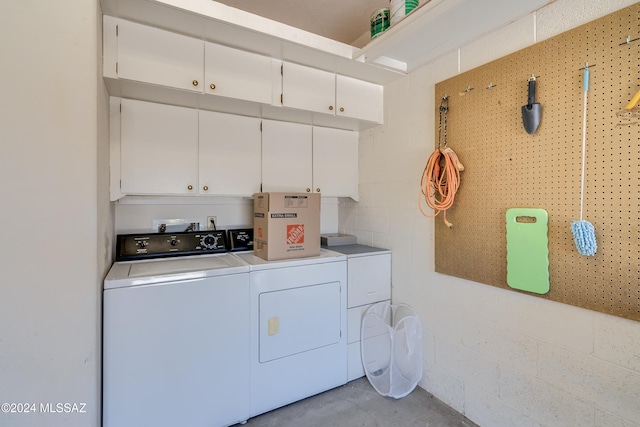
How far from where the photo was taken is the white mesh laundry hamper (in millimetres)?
2145

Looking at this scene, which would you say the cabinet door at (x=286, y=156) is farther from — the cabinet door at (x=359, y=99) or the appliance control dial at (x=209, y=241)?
the appliance control dial at (x=209, y=241)

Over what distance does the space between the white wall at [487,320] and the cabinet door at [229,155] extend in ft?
3.41

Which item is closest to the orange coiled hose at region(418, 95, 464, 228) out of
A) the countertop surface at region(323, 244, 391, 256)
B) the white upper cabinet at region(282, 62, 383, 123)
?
the countertop surface at region(323, 244, 391, 256)

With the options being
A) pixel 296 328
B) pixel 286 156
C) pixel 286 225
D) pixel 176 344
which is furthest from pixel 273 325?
pixel 286 156

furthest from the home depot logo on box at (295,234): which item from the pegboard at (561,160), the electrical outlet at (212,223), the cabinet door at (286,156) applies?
the pegboard at (561,160)

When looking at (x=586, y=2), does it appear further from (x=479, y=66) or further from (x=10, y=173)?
Result: (x=10, y=173)

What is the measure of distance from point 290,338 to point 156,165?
148 cm

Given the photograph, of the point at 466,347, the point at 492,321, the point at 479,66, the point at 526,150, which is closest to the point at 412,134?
the point at 479,66

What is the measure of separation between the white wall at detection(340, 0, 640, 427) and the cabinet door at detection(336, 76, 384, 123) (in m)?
0.09

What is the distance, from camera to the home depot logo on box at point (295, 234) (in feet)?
6.84

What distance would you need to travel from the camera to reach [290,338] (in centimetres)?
197

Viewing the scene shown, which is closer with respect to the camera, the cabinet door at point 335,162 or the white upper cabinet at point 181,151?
the white upper cabinet at point 181,151

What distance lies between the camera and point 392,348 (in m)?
2.12

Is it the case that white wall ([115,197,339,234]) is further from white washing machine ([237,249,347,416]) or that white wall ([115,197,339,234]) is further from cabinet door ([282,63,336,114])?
cabinet door ([282,63,336,114])
